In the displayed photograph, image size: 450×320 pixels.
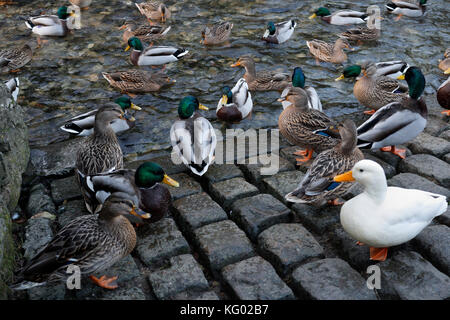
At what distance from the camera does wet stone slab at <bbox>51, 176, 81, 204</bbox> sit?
448 cm

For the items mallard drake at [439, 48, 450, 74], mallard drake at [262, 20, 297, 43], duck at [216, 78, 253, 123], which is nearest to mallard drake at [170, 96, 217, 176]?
duck at [216, 78, 253, 123]

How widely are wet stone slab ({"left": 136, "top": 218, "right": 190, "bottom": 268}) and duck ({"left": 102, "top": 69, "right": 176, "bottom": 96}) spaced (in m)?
3.38

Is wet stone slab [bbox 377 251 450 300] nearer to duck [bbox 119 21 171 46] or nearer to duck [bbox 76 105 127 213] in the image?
duck [bbox 76 105 127 213]

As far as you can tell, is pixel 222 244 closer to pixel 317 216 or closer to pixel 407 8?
pixel 317 216

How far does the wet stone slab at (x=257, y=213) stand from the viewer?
13.1 feet

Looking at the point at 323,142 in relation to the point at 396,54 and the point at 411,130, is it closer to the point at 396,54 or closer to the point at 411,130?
the point at 411,130

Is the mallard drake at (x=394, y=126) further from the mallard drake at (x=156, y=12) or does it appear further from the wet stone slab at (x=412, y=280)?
the mallard drake at (x=156, y=12)

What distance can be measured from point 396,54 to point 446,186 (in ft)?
14.3

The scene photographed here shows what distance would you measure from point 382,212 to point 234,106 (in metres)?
3.04

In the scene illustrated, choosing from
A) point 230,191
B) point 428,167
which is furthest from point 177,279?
point 428,167

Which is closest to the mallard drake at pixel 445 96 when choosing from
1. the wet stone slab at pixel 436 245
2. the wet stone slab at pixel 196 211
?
the wet stone slab at pixel 436 245

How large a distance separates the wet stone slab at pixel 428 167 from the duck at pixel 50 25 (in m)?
6.84

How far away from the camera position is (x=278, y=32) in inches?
325
